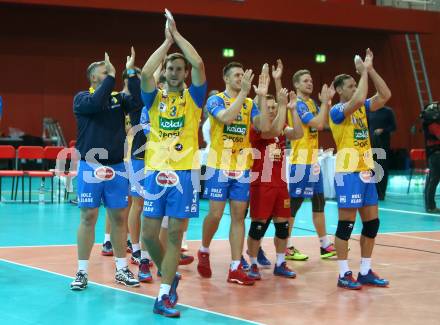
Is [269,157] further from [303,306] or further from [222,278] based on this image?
[303,306]

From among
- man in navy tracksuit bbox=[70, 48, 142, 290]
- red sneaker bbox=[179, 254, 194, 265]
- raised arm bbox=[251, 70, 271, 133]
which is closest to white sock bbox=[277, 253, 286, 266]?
red sneaker bbox=[179, 254, 194, 265]

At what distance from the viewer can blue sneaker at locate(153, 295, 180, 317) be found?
6.17 meters

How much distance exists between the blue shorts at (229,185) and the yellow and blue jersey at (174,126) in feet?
4.20

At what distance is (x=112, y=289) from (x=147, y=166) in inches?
56.2

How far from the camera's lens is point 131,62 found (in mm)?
7043

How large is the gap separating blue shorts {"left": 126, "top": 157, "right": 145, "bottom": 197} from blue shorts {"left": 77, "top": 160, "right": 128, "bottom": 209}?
3.25 feet

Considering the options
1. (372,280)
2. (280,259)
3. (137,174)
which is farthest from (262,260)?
(137,174)

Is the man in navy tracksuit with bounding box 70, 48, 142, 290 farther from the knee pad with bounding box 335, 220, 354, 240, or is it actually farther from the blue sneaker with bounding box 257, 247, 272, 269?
the knee pad with bounding box 335, 220, 354, 240

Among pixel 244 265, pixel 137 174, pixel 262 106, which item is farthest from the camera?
pixel 137 174

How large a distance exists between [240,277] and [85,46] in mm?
17845

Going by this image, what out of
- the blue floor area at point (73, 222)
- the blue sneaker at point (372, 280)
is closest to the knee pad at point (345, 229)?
the blue sneaker at point (372, 280)

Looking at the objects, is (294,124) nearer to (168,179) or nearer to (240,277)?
(240,277)

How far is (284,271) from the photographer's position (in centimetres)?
823

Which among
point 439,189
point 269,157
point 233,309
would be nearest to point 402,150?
point 439,189
